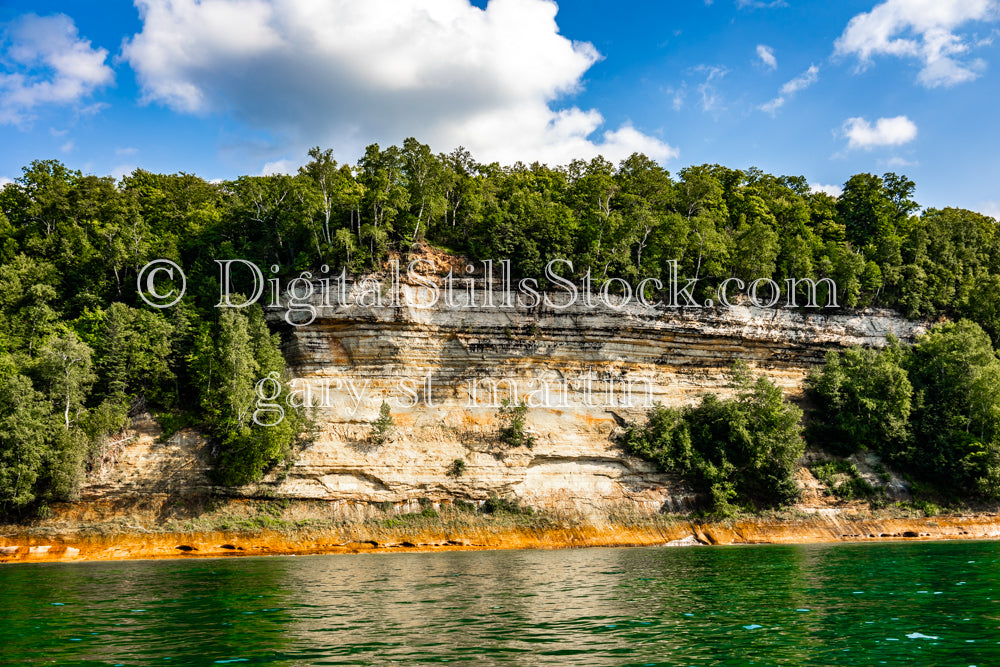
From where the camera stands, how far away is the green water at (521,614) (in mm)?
12672

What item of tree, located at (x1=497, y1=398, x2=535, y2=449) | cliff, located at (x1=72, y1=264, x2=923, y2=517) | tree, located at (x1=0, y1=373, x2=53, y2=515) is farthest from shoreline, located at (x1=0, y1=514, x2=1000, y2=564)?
tree, located at (x1=497, y1=398, x2=535, y2=449)

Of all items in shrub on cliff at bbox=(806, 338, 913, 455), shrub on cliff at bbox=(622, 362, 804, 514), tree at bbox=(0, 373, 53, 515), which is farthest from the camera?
shrub on cliff at bbox=(806, 338, 913, 455)

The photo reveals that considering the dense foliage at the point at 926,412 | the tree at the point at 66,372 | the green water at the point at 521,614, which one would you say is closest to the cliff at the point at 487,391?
the dense foliage at the point at 926,412

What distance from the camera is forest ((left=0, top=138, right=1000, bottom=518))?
42031mm

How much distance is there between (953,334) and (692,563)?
37148mm

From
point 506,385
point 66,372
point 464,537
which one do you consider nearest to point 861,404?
point 506,385

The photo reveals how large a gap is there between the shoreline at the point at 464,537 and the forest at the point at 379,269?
2341mm

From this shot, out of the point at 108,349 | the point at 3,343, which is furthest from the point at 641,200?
the point at 3,343

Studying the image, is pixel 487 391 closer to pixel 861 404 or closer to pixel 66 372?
pixel 66 372

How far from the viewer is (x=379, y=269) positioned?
4919 centimetres

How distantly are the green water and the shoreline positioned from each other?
8.69 meters

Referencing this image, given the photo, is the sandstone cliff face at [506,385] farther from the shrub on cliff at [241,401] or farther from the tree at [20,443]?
the tree at [20,443]

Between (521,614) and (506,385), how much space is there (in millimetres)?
32156

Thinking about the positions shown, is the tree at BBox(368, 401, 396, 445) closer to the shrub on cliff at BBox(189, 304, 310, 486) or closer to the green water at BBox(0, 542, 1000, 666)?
the shrub on cliff at BBox(189, 304, 310, 486)
